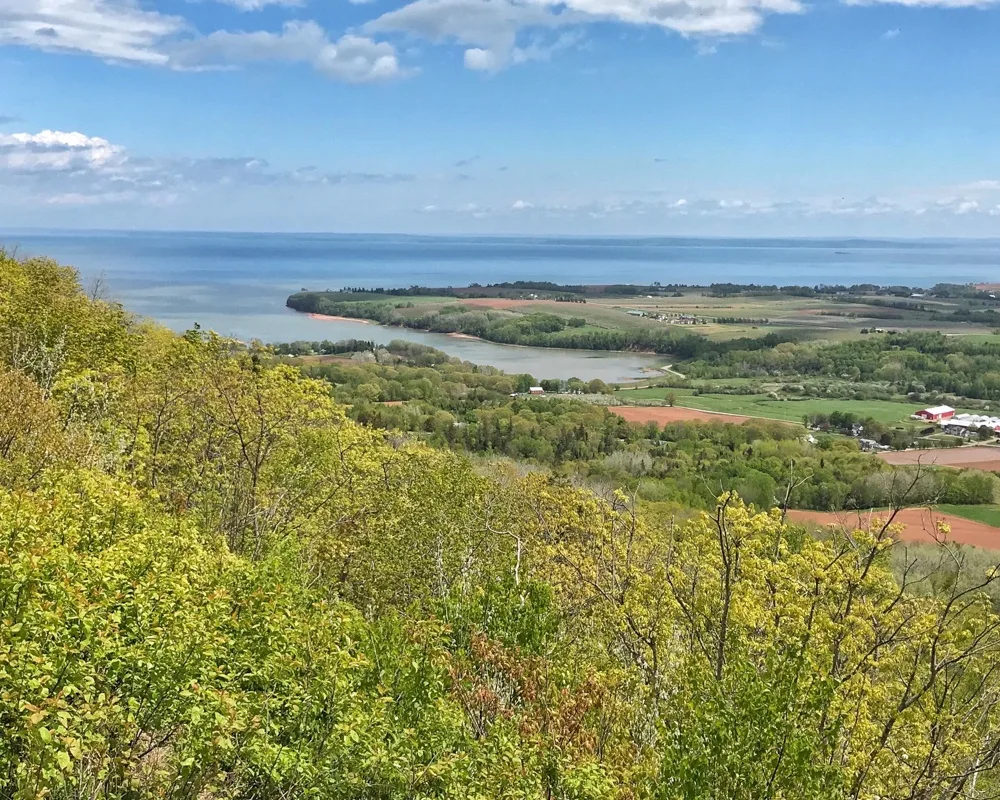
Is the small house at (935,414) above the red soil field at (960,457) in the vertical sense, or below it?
above

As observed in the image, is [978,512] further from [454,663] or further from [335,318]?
[335,318]

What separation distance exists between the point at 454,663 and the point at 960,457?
64101 millimetres

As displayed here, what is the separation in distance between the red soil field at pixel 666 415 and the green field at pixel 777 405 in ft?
9.14

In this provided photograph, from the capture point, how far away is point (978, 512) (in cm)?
5059

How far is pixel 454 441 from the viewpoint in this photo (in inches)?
2205

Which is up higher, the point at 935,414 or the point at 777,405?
the point at 935,414

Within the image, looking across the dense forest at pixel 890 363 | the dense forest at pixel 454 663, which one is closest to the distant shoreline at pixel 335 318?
the dense forest at pixel 890 363

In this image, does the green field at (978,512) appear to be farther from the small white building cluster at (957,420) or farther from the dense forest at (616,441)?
the small white building cluster at (957,420)

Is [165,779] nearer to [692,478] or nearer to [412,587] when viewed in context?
[412,587]

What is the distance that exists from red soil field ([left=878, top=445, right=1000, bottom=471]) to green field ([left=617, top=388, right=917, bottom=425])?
10.4m

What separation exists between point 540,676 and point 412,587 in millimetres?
7539

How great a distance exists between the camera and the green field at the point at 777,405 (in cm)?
7850

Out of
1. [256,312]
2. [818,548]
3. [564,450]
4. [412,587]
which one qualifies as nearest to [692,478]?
[564,450]

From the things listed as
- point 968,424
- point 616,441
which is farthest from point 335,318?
point 968,424
